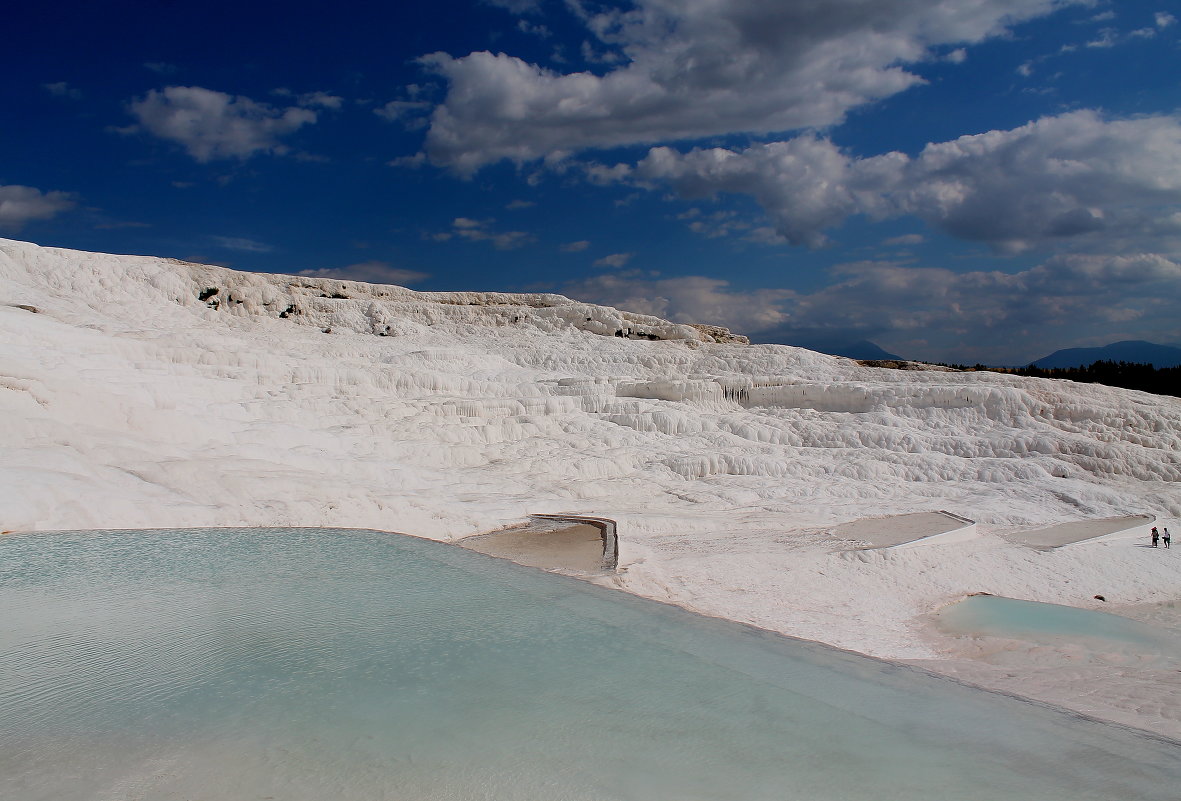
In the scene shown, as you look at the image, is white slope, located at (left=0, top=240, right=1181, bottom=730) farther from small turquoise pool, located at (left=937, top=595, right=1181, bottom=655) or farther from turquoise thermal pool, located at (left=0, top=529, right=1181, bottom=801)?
turquoise thermal pool, located at (left=0, top=529, right=1181, bottom=801)

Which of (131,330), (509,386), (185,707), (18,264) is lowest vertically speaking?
(185,707)

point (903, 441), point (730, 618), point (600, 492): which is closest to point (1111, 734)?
point (730, 618)

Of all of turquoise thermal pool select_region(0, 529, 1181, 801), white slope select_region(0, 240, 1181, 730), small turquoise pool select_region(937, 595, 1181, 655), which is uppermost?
white slope select_region(0, 240, 1181, 730)

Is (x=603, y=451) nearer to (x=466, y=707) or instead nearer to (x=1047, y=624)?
(x=1047, y=624)

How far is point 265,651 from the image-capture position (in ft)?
17.0

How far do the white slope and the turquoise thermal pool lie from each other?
1.51 m

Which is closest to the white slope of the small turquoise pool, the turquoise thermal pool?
the small turquoise pool

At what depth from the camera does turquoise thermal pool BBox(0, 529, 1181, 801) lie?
3.70 meters

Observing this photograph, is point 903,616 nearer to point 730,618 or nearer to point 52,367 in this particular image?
point 730,618

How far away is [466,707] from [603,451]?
1078 cm

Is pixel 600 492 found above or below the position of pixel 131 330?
below

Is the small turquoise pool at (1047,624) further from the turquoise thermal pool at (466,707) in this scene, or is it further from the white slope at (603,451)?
the turquoise thermal pool at (466,707)

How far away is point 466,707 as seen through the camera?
446 cm

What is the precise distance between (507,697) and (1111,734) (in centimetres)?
369
